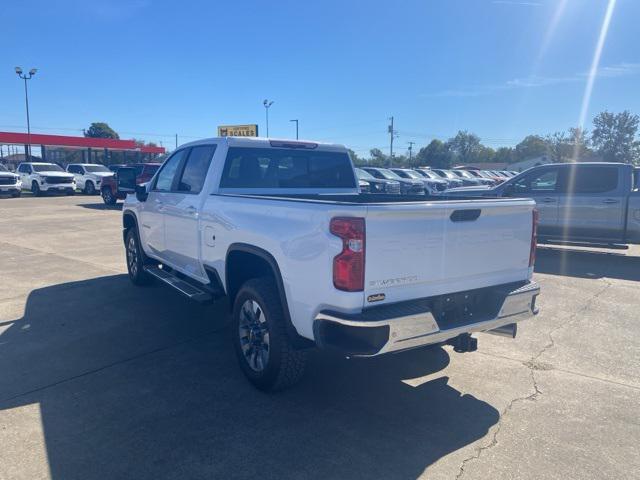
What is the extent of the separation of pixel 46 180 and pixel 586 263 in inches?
1036

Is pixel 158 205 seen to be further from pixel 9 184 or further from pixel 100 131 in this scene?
pixel 100 131

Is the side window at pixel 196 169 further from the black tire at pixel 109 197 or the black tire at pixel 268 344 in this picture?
the black tire at pixel 109 197

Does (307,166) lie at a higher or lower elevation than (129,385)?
higher

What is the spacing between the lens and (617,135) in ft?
252

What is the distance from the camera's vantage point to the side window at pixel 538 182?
10.5 m

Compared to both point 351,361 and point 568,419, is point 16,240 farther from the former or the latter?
point 568,419

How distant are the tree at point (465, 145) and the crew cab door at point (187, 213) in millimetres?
118346

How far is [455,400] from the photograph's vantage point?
392 centimetres

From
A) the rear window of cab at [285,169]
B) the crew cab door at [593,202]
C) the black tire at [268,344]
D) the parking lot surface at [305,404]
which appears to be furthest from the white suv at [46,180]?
the black tire at [268,344]

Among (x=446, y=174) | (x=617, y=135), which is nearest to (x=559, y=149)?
(x=617, y=135)

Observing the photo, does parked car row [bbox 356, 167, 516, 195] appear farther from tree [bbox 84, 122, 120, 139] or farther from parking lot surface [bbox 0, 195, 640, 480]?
tree [bbox 84, 122, 120, 139]

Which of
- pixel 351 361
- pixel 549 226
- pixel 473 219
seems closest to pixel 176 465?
pixel 351 361

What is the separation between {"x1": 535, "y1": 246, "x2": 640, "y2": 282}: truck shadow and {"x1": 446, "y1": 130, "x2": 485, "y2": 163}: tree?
112009 millimetres

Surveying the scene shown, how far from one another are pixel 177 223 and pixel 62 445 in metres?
2.78
